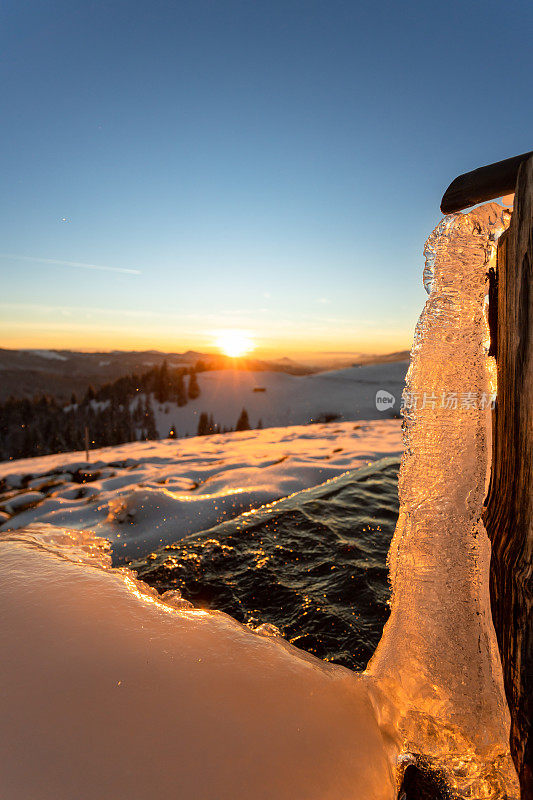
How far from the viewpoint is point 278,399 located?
39.3m

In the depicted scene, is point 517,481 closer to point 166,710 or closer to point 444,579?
point 444,579

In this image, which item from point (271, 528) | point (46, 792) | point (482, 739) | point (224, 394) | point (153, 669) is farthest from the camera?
point (224, 394)

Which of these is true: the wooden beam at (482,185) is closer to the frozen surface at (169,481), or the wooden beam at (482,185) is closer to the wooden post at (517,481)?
the wooden post at (517,481)

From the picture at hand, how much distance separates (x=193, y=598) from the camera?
2400 mm

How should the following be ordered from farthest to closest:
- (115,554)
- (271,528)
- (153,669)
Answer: (271,528) < (115,554) < (153,669)

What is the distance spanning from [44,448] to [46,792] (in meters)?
19.6

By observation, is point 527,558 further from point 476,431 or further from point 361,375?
point 361,375

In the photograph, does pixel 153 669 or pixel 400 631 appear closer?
pixel 153 669

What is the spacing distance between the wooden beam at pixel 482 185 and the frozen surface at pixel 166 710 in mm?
1980

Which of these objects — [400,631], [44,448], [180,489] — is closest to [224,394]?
[44,448]

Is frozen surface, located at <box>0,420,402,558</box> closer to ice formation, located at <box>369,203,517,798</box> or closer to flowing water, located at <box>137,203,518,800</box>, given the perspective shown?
flowing water, located at <box>137,203,518,800</box>

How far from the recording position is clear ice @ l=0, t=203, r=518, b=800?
1152 millimetres

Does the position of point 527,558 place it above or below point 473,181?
below

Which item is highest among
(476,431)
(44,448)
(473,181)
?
(473,181)
